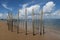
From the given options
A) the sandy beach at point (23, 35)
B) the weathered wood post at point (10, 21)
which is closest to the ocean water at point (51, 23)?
the sandy beach at point (23, 35)

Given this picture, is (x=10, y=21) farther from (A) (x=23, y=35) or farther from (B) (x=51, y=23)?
(B) (x=51, y=23)

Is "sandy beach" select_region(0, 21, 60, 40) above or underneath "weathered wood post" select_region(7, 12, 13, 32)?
underneath

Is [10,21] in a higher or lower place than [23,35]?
higher

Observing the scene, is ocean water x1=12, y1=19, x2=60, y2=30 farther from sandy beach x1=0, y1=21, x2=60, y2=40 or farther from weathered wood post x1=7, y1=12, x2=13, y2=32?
weathered wood post x1=7, y1=12, x2=13, y2=32

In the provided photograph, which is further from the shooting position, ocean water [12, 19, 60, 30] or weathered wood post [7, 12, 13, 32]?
weathered wood post [7, 12, 13, 32]

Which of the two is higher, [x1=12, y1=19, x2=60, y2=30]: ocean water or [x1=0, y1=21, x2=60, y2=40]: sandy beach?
[x1=12, y1=19, x2=60, y2=30]: ocean water

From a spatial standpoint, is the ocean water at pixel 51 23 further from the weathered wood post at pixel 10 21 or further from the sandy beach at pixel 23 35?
the weathered wood post at pixel 10 21

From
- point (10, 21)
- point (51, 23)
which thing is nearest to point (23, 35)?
point (10, 21)

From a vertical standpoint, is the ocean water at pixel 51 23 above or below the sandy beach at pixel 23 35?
above

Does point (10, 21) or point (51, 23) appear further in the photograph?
point (10, 21)

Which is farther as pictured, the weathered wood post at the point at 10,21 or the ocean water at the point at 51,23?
the weathered wood post at the point at 10,21

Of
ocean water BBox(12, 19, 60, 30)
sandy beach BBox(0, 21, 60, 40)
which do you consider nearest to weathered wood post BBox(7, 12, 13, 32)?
sandy beach BBox(0, 21, 60, 40)

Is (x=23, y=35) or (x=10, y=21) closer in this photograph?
(x=23, y=35)

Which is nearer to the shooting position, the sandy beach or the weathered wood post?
the sandy beach
